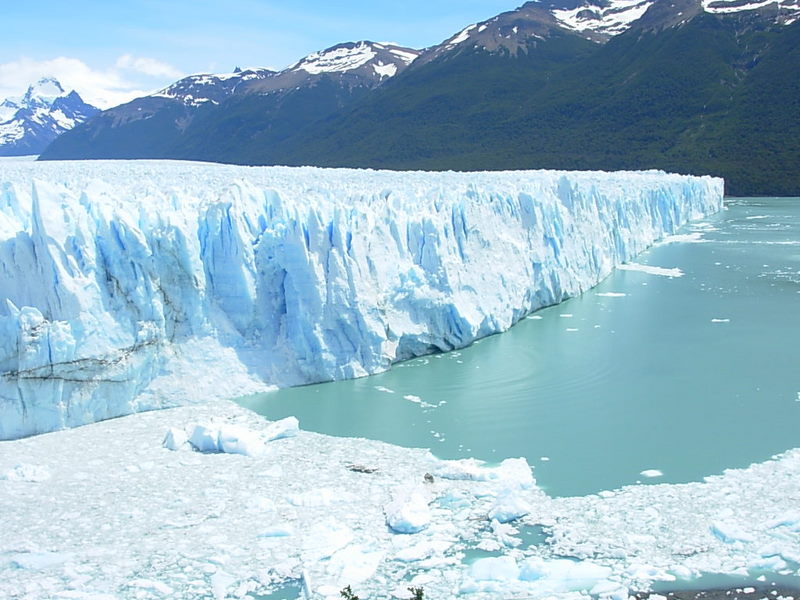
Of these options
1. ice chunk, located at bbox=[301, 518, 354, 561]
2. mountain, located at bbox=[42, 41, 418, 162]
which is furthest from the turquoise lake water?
mountain, located at bbox=[42, 41, 418, 162]

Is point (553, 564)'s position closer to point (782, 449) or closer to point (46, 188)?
point (782, 449)

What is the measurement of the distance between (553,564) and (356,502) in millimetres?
1448

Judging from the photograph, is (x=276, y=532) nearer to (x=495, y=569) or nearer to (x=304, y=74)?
(x=495, y=569)

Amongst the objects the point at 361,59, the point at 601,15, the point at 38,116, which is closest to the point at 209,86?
the point at 361,59

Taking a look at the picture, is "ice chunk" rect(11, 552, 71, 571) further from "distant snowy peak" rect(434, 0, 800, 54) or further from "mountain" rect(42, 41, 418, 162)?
"mountain" rect(42, 41, 418, 162)

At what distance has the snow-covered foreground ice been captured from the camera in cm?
452

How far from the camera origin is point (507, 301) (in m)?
10.4

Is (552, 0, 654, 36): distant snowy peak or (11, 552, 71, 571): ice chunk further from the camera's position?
(552, 0, 654, 36): distant snowy peak

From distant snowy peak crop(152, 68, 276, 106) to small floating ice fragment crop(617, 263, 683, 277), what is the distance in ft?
252

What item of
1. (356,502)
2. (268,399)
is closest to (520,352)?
(268,399)

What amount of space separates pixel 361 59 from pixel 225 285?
81657mm

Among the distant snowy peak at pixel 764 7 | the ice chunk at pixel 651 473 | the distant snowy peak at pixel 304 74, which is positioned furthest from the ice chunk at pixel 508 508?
the distant snowy peak at pixel 304 74

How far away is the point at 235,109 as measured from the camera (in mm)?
75750

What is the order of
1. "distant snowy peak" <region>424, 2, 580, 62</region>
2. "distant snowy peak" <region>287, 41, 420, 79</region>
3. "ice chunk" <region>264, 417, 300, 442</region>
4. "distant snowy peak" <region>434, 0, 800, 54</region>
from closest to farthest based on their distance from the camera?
"ice chunk" <region>264, 417, 300, 442</region>
"distant snowy peak" <region>434, 0, 800, 54</region>
"distant snowy peak" <region>424, 2, 580, 62</region>
"distant snowy peak" <region>287, 41, 420, 79</region>
